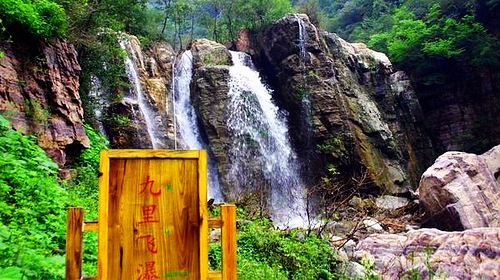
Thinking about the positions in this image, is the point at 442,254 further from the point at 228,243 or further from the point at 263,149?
the point at 263,149

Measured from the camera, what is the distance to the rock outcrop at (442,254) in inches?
214

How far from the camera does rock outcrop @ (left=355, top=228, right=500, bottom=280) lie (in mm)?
5430

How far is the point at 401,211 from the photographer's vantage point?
12664 millimetres

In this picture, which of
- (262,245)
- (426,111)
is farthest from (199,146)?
(426,111)

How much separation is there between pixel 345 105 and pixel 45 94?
11.2 metres

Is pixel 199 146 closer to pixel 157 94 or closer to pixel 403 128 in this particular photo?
pixel 157 94

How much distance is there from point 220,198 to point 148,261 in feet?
36.3

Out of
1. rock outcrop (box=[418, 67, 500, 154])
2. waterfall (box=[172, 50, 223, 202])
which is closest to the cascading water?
waterfall (box=[172, 50, 223, 202])

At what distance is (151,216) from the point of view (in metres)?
2.36

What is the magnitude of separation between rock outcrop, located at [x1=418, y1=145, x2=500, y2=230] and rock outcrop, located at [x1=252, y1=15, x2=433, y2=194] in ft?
12.4

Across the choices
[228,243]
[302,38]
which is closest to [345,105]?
[302,38]

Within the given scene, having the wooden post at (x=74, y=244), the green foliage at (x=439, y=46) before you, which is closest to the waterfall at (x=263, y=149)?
the green foliage at (x=439, y=46)

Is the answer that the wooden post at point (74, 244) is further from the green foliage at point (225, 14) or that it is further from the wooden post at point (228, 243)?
the green foliage at point (225, 14)

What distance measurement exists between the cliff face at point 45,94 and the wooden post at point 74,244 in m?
5.06
